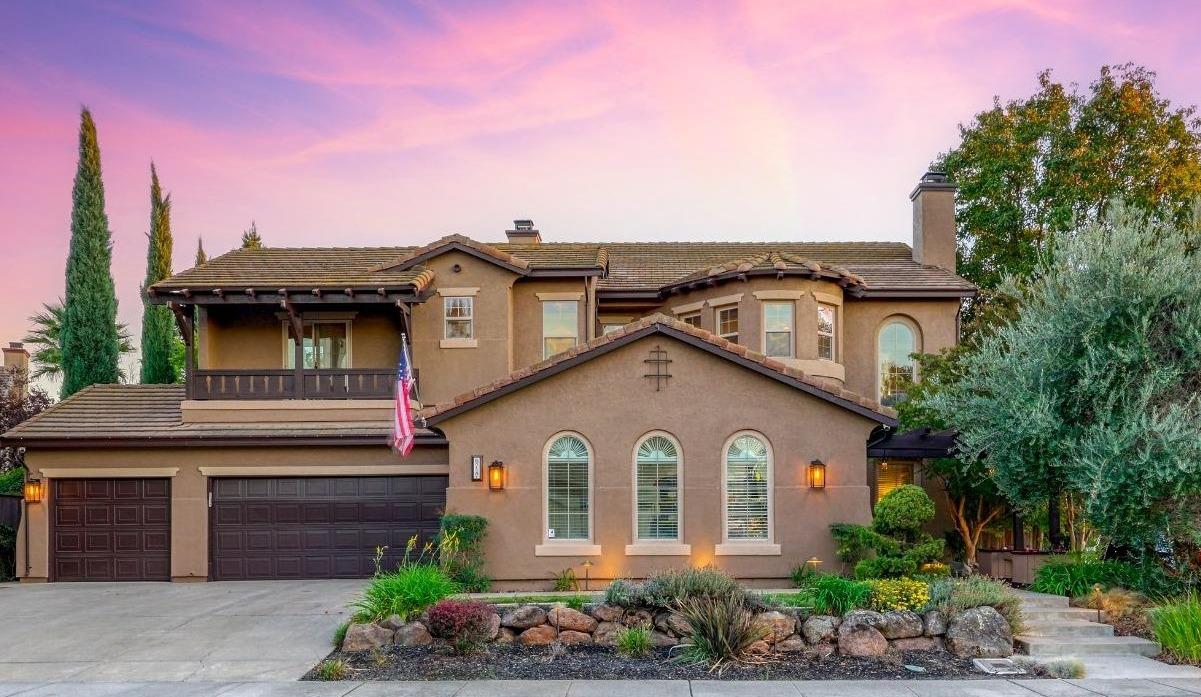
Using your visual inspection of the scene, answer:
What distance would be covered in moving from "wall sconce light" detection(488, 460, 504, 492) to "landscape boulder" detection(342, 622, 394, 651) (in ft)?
12.4

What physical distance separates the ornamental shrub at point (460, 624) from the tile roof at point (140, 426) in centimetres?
711

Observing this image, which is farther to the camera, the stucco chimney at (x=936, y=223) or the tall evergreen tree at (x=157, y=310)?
the tall evergreen tree at (x=157, y=310)

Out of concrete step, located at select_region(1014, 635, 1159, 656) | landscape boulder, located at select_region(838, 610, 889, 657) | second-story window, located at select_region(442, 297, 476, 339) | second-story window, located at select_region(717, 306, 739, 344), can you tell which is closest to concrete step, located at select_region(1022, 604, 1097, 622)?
concrete step, located at select_region(1014, 635, 1159, 656)

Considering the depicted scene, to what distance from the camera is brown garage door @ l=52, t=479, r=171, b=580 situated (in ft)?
57.5

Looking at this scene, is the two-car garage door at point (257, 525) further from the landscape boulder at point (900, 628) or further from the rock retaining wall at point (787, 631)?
the landscape boulder at point (900, 628)

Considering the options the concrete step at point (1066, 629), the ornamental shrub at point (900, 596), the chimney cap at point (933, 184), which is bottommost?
the concrete step at point (1066, 629)

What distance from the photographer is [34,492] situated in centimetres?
1742

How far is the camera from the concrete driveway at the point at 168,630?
33.5 feet

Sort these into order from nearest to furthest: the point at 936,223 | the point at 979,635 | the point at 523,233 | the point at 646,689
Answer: the point at 646,689, the point at 979,635, the point at 936,223, the point at 523,233

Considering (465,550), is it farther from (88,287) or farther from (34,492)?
(88,287)

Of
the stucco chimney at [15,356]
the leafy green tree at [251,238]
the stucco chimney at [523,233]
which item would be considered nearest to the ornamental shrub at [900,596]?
the stucco chimney at [523,233]

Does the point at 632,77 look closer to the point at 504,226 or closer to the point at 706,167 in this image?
the point at 706,167

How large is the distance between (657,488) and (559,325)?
6632mm

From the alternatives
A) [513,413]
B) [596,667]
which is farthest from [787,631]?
[513,413]
